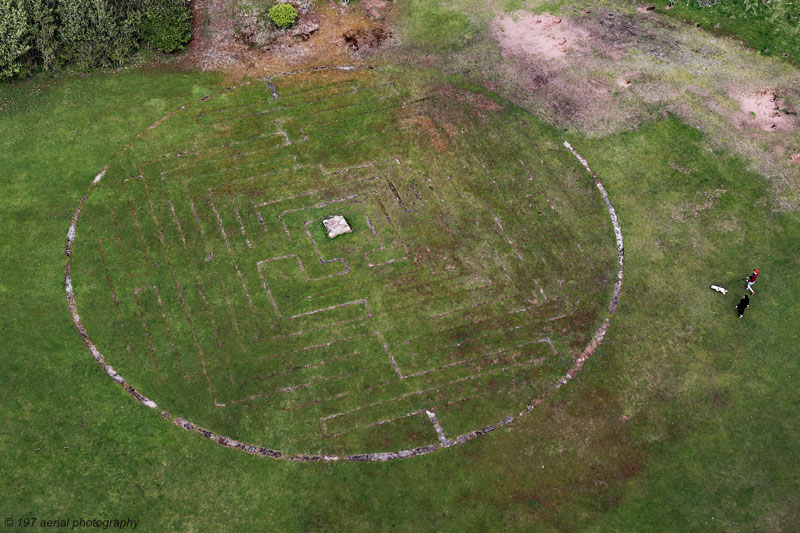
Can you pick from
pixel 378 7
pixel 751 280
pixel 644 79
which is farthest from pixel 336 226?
pixel 644 79

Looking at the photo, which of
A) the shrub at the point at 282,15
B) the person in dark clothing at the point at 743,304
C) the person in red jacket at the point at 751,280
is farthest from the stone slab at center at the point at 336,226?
the person in red jacket at the point at 751,280

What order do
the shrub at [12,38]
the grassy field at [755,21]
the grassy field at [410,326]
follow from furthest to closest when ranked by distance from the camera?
the grassy field at [755,21], the shrub at [12,38], the grassy field at [410,326]

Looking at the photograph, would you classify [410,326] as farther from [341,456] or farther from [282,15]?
[282,15]

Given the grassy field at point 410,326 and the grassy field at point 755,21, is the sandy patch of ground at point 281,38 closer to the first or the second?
the grassy field at point 410,326

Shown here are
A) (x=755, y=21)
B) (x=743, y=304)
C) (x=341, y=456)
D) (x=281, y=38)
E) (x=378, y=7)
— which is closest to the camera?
(x=341, y=456)

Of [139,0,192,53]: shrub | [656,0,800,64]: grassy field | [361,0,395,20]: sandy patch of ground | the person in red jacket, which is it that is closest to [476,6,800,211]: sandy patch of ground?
[656,0,800,64]: grassy field

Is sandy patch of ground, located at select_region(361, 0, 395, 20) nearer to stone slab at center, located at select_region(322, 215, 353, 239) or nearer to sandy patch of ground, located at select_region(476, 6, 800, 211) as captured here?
sandy patch of ground, located at select_region(476, 6, 800, 211)

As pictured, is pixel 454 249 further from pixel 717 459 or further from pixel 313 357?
pixel 717 459
